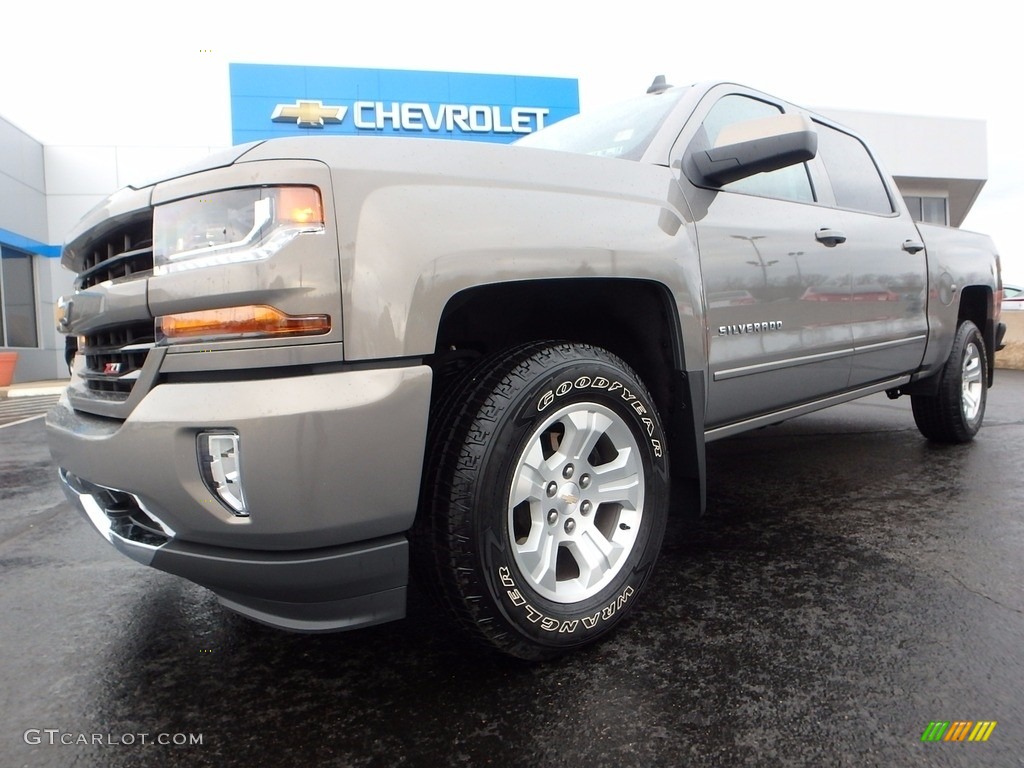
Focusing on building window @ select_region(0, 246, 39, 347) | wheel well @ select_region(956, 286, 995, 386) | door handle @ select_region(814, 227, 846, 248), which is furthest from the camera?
building window @ select_region(0, 246, 39, 347)

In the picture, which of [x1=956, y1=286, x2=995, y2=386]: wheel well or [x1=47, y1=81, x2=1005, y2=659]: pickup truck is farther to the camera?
[x1=956, y1=286, x2=995, y2=386]: wheel well

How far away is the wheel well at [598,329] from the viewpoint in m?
2.06

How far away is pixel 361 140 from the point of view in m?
1.73

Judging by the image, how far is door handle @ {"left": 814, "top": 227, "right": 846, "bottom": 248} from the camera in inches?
116

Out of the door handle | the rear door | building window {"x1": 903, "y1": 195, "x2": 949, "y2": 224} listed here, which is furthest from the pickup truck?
building window {"x1": 903, "y1": 195, "x2": 949, "y2": 224}

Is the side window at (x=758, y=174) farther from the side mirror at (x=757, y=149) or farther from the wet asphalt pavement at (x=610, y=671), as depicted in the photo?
the wet asphalt pavement at (x=610, y=671)

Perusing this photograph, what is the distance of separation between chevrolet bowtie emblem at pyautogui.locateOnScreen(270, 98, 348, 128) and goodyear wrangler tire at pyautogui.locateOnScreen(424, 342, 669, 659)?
15.6 metres

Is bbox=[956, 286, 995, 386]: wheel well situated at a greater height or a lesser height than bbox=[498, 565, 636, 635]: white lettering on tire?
greater

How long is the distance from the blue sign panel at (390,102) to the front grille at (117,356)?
1472cm

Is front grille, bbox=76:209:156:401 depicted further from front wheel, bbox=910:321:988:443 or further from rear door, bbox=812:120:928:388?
front wheel, bbox=910:321:988:443

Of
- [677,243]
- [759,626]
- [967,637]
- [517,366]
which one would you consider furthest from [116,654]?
[967,637]

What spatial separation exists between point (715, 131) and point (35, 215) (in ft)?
54.6

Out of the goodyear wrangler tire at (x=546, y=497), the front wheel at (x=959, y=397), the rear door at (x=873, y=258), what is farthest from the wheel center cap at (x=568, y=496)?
the front wheel at (x=959, y=397)

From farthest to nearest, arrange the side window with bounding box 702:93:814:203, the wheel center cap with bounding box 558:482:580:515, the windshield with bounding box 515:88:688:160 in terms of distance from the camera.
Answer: the side window with bounding box 702:93:814:203 < the windshield with bounding box 515:88:688:160 < the wheel center cap with bounding box 558:482:580:515
